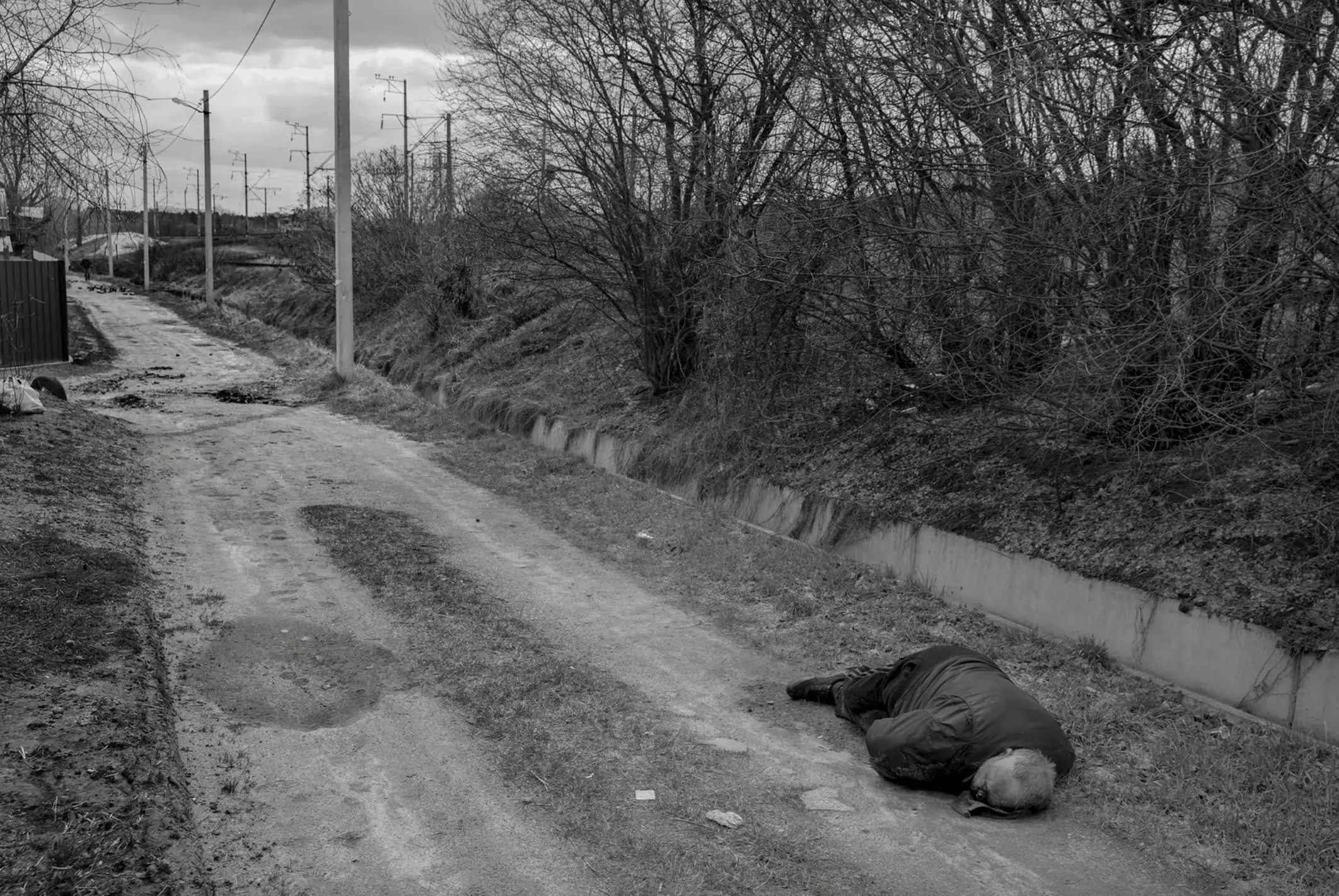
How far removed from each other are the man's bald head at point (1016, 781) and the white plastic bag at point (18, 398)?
11.7 meters

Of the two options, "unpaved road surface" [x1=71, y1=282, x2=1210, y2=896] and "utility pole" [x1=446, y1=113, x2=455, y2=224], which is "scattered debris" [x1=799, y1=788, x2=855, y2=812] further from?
"utility pole" [x1=446, y1=113, x2=455, y2=224]

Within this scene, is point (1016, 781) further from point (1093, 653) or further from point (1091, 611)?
point (1091, 611)

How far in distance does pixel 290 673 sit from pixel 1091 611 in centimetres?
504

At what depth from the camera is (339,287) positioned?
66.6 feet

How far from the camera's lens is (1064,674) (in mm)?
6594

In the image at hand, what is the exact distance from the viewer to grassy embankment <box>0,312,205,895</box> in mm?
3896

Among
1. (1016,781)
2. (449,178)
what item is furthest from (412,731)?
(449,178)

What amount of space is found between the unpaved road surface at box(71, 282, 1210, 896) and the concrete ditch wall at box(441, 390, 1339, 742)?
166cm

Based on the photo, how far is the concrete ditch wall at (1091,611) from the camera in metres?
5.58

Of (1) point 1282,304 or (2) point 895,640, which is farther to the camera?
(2) point 895,640

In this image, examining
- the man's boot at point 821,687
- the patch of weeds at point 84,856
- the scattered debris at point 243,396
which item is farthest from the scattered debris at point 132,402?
the patch of weeds at point 84,856

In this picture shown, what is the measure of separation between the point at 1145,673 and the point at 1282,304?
Answer: 2.40 m

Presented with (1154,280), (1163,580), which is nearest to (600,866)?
(1163,580)

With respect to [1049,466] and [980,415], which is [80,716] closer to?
[1049,466]
